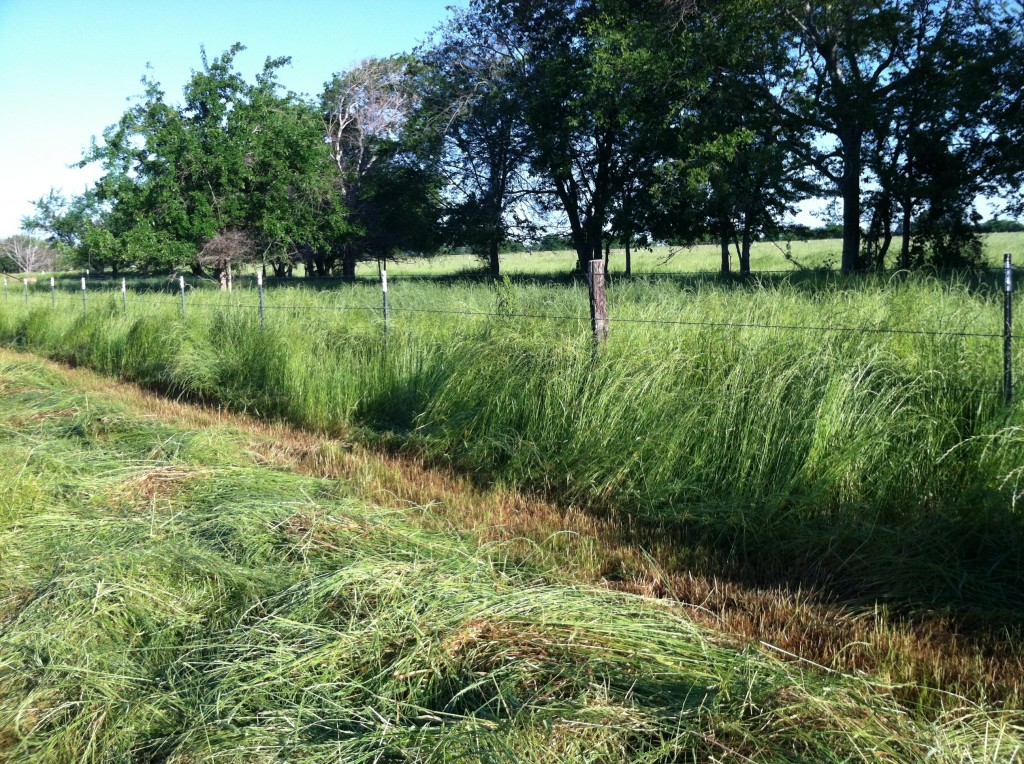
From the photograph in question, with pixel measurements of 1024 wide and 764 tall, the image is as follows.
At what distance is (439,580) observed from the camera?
11.7ft

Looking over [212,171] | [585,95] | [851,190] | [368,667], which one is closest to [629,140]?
[585,95]

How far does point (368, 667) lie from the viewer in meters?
3.00

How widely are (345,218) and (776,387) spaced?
3181cm

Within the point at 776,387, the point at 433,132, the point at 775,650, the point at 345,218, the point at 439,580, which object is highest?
the point at 433,132

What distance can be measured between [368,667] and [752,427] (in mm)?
3105

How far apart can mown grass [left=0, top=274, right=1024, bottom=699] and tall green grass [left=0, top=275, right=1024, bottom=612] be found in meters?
0.01

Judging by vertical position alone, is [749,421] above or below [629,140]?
below

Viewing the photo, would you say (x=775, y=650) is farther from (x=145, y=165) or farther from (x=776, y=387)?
(x=145, y=165)

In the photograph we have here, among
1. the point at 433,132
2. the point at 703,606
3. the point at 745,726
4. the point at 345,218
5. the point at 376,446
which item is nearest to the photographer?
the point at 745,726

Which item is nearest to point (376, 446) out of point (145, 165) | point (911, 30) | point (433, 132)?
point (911, 30)

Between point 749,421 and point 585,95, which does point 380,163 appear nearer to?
point 585,95

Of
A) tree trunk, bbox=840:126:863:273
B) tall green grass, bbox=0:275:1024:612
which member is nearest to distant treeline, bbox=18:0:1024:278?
tree trunk, bbox=840:126:863:273

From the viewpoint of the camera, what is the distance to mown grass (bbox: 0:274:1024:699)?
420 centimetres

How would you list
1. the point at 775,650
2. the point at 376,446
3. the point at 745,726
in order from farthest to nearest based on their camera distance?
the point at 376,446
the point at 775,650
the point at 745,726
